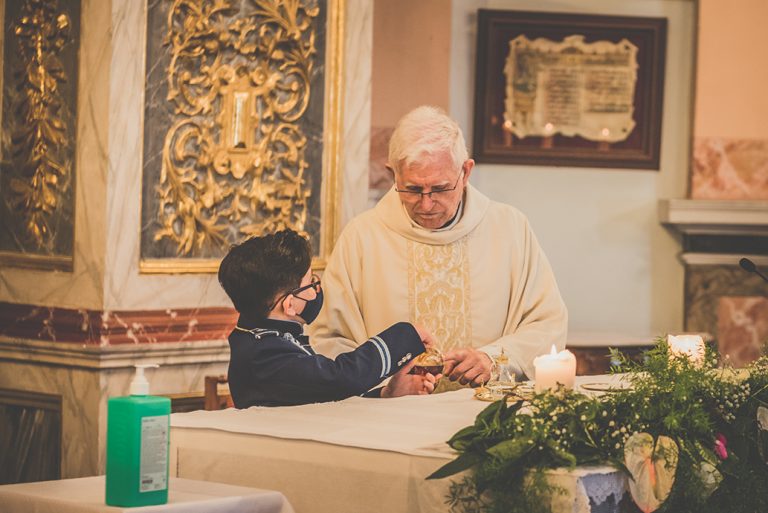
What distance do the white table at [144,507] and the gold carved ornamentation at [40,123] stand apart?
3.00 meters

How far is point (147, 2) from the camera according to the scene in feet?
18.1

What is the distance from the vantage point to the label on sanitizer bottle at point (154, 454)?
2521 millimetres

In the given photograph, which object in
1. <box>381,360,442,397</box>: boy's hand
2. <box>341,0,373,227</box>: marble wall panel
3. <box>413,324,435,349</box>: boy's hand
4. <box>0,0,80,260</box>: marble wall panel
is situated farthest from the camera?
<box>341,0,373,227</box>: marble wall panel

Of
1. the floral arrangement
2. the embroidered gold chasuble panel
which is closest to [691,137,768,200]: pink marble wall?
the embroidered gold chasuble panel

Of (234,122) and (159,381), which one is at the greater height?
(234,122)

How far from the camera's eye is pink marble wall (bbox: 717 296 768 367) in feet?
26.4

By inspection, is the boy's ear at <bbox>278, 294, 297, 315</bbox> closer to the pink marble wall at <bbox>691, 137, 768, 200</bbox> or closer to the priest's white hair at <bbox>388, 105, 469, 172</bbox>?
the priest's white hair at <bbox>388, 105, 469, 172</bbox>

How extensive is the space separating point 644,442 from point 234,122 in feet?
11.1

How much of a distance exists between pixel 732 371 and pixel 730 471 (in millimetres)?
378

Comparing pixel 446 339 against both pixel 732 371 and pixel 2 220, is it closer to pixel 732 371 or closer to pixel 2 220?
pixel 732 371

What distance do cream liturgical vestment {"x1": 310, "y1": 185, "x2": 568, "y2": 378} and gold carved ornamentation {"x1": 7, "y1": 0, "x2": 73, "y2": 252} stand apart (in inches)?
55.2

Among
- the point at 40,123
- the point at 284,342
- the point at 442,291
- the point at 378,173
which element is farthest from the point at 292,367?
the point at 378,173

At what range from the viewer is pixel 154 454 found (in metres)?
2.54

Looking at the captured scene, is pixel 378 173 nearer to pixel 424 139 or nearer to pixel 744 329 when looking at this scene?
pixel 744 329
